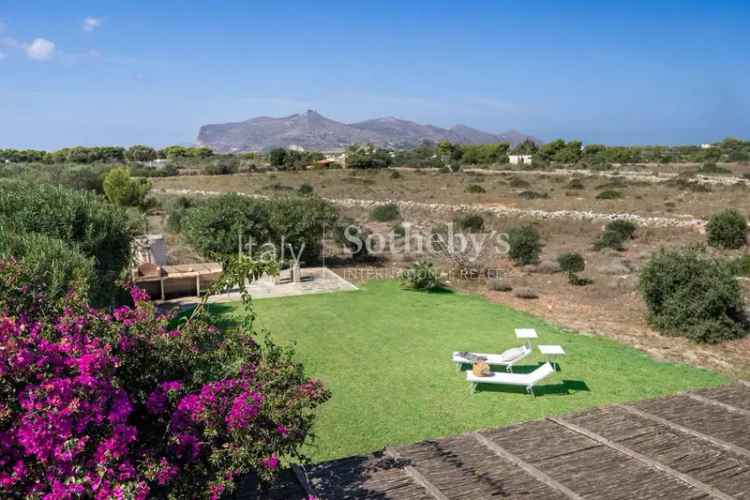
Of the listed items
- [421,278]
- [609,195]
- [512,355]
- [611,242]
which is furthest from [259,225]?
[609,195]

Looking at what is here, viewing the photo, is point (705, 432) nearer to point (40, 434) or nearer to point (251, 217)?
point (40, 434)

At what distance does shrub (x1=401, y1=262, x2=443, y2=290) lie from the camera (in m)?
13.4

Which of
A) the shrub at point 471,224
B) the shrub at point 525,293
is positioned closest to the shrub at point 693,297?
the shrub at point 525,293

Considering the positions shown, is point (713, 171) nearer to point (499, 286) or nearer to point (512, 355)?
point (499, 286)

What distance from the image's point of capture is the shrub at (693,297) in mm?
9867

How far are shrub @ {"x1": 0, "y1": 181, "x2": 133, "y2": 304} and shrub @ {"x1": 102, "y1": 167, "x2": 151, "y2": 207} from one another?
55.4ft

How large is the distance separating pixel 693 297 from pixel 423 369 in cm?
538

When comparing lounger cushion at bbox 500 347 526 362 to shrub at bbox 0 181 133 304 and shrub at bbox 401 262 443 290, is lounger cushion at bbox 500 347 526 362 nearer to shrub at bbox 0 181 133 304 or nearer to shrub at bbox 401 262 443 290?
shrub at bbox 401 262 443 290

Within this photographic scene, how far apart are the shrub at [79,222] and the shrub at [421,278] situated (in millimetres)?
6284

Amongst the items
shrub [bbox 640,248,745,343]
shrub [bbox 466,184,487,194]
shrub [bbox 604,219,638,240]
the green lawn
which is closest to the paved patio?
the green lawn

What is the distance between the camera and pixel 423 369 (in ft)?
28.0

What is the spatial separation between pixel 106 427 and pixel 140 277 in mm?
10442

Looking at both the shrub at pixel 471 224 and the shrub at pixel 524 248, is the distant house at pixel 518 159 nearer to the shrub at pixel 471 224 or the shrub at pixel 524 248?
the shrub at pixel 471 224

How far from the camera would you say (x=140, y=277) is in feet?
40.2
